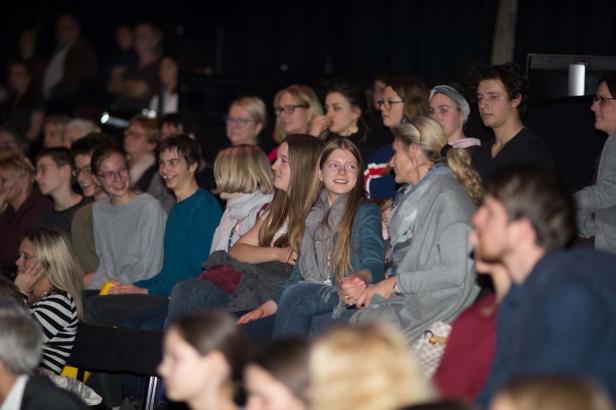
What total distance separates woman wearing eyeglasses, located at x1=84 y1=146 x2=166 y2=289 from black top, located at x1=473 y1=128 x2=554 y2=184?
2.11m

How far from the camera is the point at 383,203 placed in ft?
18.1

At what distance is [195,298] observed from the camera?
5367 mm

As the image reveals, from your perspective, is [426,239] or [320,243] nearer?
[426,239]

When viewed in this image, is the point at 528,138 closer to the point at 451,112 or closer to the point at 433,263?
the point at 451,112

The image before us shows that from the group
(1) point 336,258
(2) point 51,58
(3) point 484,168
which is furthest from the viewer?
(2) point 51,58

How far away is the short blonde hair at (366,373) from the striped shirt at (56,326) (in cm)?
298

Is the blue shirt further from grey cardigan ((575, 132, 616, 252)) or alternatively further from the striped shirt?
grey cardigan ((575, 132, 616, 252))

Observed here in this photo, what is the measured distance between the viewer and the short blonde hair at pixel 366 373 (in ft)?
8.87

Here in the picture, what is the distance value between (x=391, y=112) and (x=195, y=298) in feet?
5.22

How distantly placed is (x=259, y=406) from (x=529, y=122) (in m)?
3.26

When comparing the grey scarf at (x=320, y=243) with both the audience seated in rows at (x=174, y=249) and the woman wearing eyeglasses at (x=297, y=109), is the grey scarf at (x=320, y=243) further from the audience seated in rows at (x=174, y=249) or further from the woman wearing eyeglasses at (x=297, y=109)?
the woman wearing eyeglasses at (x=297, y=109)

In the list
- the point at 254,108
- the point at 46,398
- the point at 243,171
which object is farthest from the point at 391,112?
the point at 46,398

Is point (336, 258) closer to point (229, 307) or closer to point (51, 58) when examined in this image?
point (229, 307)

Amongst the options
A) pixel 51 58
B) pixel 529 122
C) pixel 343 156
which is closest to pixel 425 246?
pixel 343 156
